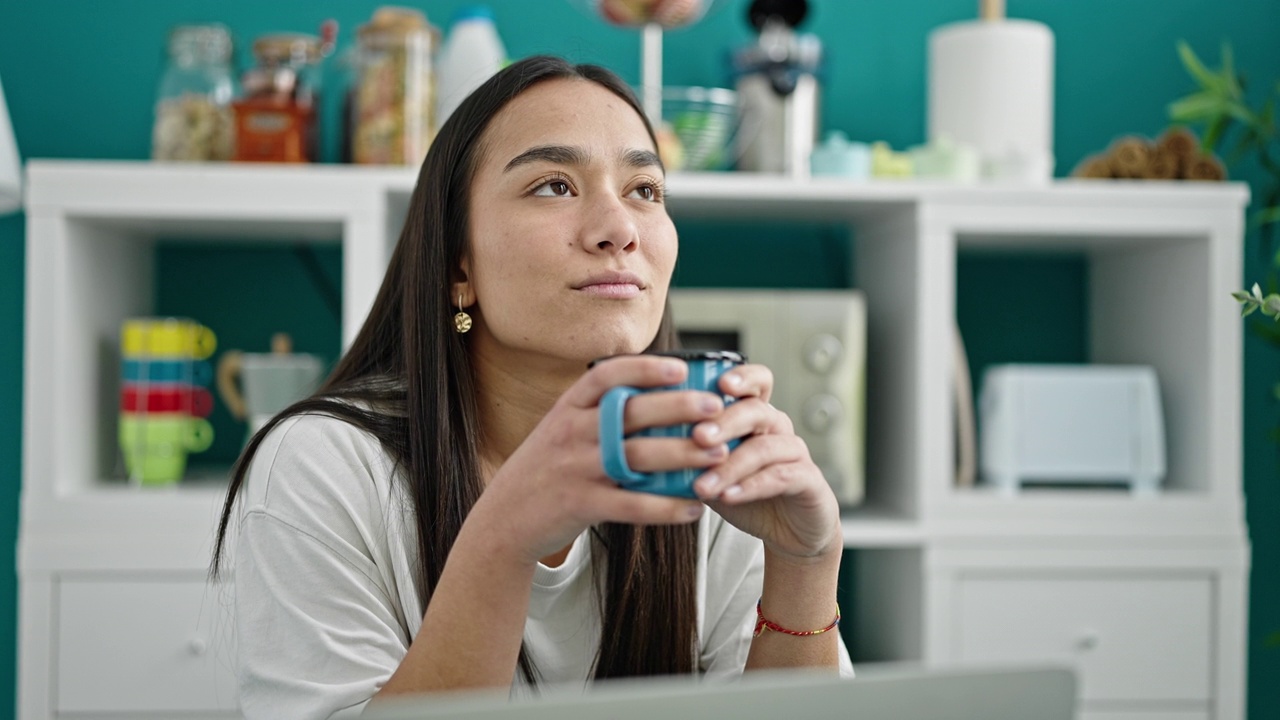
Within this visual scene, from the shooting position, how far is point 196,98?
195 cm

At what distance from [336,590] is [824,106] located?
5.57ft

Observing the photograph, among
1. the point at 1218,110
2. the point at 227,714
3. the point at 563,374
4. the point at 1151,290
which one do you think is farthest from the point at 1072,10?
the point at 227,714

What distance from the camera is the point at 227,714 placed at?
1826 mm

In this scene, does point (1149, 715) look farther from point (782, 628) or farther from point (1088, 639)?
point (782, 628)

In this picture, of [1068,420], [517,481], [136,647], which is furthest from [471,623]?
[1068,420]

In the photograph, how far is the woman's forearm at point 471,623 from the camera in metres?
0.79

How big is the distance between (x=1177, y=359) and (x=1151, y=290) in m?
0.15

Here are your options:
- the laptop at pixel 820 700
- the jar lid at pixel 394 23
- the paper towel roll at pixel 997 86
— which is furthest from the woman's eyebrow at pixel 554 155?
the paper towel roll at pixel 997 86

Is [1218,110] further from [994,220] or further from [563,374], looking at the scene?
[563,374]

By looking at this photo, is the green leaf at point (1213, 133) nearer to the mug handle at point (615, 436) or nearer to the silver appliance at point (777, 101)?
the silver appliance at point (777, 101)

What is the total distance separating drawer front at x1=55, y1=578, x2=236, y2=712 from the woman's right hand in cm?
121

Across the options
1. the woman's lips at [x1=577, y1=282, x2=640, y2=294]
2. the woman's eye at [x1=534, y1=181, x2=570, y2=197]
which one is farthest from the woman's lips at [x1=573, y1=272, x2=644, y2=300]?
the woman's eye at [x1=534, y1=181, x2=570, y2=197]

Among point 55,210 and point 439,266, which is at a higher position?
point 55,210

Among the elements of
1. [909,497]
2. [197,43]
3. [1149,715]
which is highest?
[197,43]
